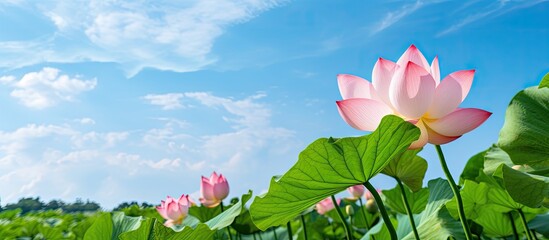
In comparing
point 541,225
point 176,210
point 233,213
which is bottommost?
point 541,225

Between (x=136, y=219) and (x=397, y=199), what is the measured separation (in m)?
0.96

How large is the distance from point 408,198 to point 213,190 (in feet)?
2.42

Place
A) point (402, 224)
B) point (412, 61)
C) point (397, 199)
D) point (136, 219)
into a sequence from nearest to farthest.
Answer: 1. point (412, 61)
2. point (136, 219)
3. point (402, 224)
4. point (397, 199)

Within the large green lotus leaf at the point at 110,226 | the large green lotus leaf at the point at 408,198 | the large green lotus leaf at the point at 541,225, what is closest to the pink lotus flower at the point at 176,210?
the large green lotus leaf at the point at 110,226

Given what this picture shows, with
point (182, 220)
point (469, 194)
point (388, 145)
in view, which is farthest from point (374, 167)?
point (182, 220)

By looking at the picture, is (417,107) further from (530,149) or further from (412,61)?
(530,149)

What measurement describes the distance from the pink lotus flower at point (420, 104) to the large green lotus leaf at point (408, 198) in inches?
41.2

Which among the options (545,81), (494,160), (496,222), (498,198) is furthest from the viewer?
(496,222)

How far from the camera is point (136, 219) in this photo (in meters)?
1.29

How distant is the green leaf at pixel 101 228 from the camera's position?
3.91 ft

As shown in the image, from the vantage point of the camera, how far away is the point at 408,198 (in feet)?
6.22

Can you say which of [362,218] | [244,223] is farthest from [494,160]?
[362,218]

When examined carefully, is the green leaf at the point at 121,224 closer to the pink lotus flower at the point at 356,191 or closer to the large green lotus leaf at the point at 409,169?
the large green lotus leaf at the point at 409,169

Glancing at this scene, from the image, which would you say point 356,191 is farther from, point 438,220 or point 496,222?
point 438,220
